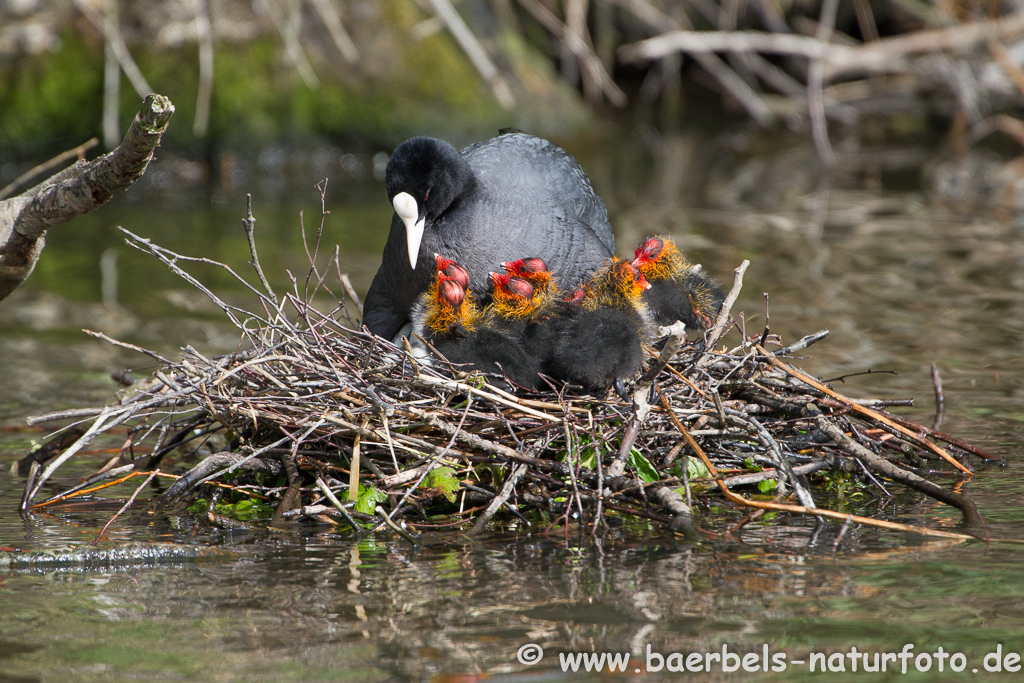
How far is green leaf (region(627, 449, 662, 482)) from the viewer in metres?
3.55

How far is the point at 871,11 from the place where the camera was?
13797 mm

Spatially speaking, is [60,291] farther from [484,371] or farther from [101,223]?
[484,371]

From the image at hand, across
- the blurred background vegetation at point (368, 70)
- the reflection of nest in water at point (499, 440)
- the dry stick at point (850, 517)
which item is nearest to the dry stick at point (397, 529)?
the reflection of nest in water at point (499, 440)

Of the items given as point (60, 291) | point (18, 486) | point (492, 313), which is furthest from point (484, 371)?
point (60, 291)

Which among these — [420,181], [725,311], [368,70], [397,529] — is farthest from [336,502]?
[368,70]

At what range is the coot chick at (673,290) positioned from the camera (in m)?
3.97

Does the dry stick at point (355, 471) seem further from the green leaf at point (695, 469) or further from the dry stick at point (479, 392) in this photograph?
the green leaf at point (695, 469)

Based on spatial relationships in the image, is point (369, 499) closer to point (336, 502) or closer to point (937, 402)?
point (336, 502)

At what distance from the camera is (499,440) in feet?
11.8

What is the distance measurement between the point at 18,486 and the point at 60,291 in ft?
11.7

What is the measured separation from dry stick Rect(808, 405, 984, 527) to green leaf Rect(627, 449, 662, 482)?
0.57 m

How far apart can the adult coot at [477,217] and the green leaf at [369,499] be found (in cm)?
83

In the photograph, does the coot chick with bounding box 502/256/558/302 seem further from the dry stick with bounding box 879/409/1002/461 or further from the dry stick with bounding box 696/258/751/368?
the dry stick with bounding box 879/409/1002/461

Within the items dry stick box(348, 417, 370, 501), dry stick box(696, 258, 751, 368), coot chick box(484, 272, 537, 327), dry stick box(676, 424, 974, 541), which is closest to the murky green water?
dry stick box(676, 424, 974, 541)
